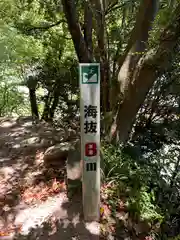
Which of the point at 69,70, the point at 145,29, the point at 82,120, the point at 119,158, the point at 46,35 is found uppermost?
the point at 46,35

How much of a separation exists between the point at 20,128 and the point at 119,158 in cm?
282

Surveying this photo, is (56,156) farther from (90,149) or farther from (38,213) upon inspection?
(90,149)

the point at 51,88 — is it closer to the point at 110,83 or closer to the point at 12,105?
the point at 12,105

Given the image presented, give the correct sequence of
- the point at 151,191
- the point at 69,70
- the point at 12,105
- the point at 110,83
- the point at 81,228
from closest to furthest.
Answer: the point at 81,228 < the point at 151,191 < the point at 110,83 < the point at 69,70 < the point at 12,105

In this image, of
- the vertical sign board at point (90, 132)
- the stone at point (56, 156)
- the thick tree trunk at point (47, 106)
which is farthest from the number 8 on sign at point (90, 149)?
the thick tree trunk at point (47, 106)

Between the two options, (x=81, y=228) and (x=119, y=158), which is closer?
(x=81, y=228)

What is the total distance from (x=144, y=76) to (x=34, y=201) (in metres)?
2.36

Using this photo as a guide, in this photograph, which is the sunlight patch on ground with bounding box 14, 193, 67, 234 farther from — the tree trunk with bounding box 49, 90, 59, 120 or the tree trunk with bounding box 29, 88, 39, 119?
the tree trunk with bounding box 29, 88, 39, 119

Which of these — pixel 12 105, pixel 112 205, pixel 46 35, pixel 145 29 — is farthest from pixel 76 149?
pixel 12 105

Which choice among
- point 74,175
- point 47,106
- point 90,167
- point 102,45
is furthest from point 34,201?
point 47,106

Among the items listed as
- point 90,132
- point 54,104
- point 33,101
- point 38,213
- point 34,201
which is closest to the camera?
point 90,132

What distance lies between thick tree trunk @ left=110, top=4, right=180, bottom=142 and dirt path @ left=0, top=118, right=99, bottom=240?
1.29m

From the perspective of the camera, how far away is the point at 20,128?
5578 mm

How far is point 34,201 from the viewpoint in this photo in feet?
10.0
